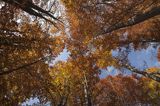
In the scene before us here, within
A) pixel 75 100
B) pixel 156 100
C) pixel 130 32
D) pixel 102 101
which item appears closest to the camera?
pixel 130 32

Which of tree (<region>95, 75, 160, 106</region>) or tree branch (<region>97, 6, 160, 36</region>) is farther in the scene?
tree (<region>95, 75, 160, 106</region>)

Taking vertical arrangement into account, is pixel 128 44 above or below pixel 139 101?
below

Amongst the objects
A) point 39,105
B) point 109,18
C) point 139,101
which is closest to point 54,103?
point 39,105

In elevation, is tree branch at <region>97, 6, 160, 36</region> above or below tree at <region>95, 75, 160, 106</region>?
below

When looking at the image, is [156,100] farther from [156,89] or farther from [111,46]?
[111,46]

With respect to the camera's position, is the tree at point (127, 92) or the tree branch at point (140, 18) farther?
the tree at point (127, 92)

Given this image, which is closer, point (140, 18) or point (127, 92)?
point (140, 18)

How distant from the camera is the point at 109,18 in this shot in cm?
1549

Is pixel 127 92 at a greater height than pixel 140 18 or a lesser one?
greater

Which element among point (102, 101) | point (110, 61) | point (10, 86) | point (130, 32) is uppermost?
point (102, 101)

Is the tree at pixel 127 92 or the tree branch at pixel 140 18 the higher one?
the tree at pixel 127 92

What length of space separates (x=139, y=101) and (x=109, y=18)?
4065 cm

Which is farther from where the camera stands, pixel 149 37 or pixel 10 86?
pixel 149 37

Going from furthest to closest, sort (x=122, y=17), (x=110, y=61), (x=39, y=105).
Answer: (x=39, y=105) → (x=110, y=61) → (x=122, y=17)
